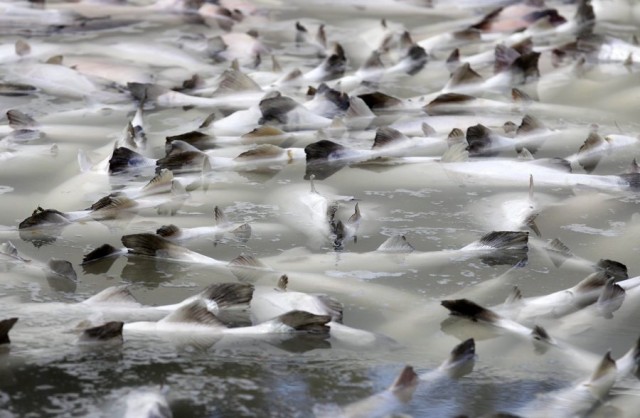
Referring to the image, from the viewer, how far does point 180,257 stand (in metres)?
2.13

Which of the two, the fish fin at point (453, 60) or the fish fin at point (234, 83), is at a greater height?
the fish fin at point (234, 83)

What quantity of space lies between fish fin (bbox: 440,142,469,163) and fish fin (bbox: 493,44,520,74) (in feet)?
A: 2.66

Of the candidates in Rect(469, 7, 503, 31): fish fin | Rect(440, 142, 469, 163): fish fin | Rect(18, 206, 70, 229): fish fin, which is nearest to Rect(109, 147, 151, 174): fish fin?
Rect(18, 206, 70, 229): fish fin

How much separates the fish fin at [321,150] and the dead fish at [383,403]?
1.16 m

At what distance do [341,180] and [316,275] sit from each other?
1.98 feet

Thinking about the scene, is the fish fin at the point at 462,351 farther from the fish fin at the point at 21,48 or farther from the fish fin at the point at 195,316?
the fish fin at the point at 21,48

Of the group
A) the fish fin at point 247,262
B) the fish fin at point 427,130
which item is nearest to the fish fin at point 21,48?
the fish fin at point 427,130

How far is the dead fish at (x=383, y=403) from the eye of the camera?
5.09ft

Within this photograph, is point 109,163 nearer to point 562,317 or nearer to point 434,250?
point 434,250

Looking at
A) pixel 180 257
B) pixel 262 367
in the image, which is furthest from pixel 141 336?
pixel 180 257

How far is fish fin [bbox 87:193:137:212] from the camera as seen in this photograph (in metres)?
2.36

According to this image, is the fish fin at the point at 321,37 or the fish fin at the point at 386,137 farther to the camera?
the fish fin at the point at 321,37

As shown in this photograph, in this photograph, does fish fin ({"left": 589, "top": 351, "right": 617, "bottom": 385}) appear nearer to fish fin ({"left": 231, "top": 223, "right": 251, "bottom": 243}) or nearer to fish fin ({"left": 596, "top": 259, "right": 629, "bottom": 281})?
fish fin ({"left": 596, "top": 259, "right": 629, "bottom": 281})

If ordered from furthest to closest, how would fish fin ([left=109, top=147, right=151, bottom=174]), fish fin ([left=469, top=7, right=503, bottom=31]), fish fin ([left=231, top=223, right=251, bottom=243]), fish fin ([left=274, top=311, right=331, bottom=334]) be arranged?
fish fin ([left=469, top=7, right=503, bottom=31]), fish fin ([left=109, top=147, right=151, bottom=174]), fish fin ([left=231, top=223, right=251, bottom=243]), fish fin ([left=274, top=311, right=331, bottom=334])
